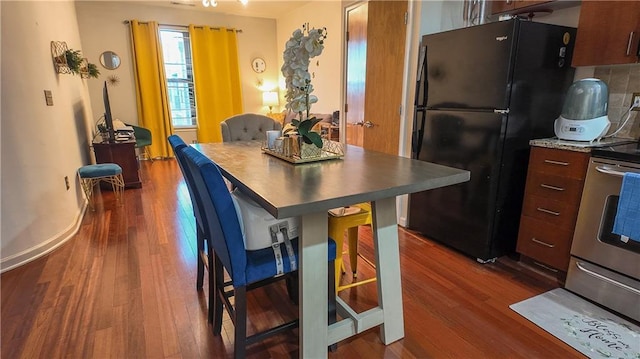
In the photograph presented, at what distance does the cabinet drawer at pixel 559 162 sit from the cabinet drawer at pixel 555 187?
0.09 feet

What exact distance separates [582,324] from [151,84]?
675 centimetres

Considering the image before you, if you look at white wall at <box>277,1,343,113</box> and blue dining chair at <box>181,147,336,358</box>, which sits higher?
white wall at <box>277,1,343,113</box>

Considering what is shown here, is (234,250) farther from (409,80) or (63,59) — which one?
(63,59)

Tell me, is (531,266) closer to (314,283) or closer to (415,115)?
(415,115)

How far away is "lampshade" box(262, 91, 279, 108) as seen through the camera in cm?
708

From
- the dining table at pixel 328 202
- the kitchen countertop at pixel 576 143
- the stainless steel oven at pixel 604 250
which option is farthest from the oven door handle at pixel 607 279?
the dining table at pixel 328 202

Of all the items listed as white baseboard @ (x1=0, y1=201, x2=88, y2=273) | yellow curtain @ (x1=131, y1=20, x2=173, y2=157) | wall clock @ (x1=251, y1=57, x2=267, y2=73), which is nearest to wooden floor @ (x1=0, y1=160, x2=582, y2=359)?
white baseboard @ (x1=0, y1=201, x2=88, y2=273)

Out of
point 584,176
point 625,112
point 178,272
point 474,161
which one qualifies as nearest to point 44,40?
point 178,272

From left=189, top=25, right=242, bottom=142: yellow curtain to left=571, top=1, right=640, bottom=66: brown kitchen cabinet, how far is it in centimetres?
588

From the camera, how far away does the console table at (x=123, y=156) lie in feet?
13.6

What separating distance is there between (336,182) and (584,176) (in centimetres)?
Result: 159

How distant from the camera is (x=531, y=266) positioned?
7.63 ft

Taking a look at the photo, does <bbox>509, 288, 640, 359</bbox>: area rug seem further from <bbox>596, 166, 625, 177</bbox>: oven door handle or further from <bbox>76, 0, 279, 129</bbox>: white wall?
<bbox>76, 0, 279, 129</bbox>: white wall

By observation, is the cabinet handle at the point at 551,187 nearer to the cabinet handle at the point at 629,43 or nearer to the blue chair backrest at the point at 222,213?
the cabinet handle at the point at 629,43
